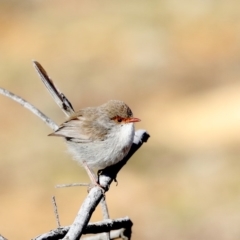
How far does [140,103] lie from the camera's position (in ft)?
47.7

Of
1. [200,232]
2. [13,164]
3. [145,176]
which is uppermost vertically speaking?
[13,164]

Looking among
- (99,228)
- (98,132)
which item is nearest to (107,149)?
(98,132)

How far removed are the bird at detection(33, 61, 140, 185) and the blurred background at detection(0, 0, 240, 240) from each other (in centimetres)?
489

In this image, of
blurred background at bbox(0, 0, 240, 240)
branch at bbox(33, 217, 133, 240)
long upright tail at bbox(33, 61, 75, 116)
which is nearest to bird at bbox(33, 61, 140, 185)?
long upright tail at bbox(33, 61, 75, 116)

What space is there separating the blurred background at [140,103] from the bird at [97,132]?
489 cm

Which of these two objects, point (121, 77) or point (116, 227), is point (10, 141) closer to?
point (121, 77)

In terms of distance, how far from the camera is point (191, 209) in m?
10.7

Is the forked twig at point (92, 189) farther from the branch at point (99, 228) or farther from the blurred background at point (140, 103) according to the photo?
the blurred background at point (140, 103)

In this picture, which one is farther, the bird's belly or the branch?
the bird's belly

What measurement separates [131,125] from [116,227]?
5.44 ft

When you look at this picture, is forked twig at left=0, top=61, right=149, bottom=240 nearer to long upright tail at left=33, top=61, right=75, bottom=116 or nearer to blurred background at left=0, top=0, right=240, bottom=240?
long upright tail at left=33, top=61, right=75, bottom=116

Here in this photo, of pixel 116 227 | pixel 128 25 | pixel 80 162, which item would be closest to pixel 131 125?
pixel 80 162

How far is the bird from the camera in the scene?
5.37m

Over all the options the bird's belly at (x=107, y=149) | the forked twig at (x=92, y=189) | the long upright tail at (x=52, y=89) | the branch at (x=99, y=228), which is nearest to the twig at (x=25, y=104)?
the forked twig at (x=92, y=189)
